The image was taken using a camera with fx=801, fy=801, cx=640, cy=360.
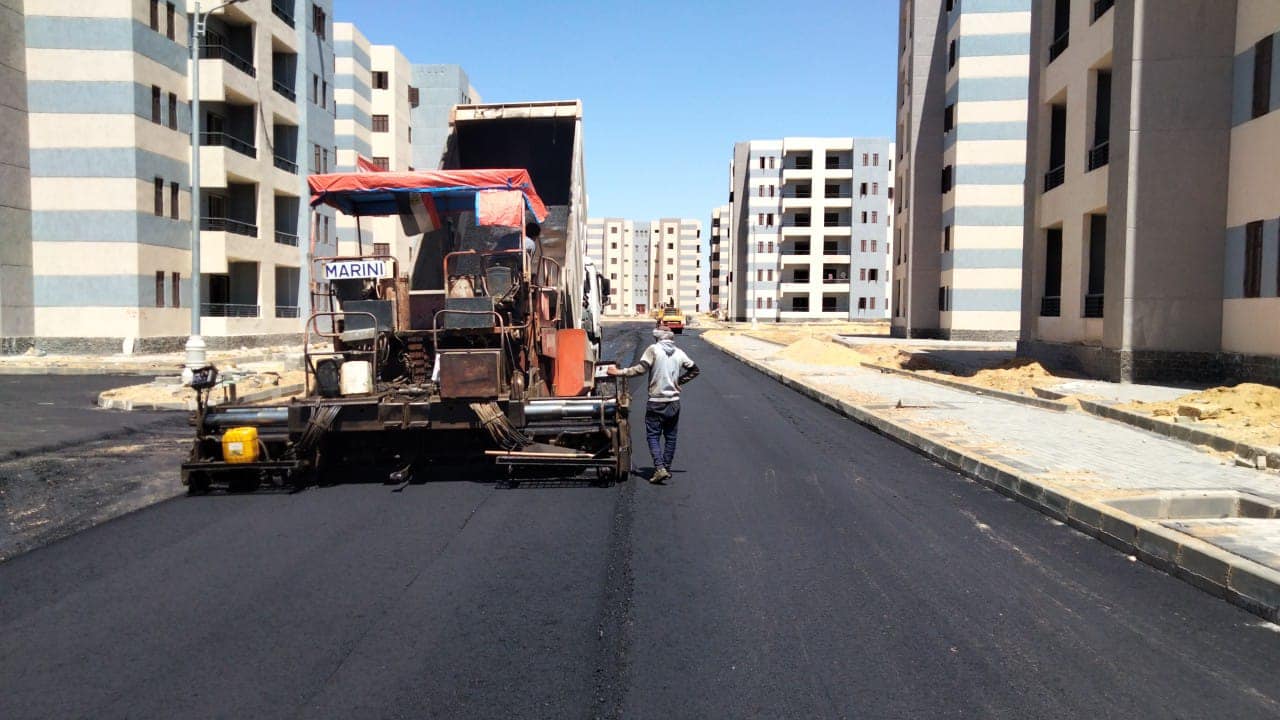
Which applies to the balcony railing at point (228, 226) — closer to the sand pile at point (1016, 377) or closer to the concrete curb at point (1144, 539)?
the sand pile at point (1016, 377)

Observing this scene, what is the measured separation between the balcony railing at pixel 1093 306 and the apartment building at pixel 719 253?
308 ft

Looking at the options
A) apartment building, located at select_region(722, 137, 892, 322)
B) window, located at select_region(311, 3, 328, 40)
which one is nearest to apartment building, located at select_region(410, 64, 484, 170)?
window, located at select_region(311, 3, 328, 40)

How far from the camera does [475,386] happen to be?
7617 millimetres

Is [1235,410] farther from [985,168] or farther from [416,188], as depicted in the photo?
[985,168]

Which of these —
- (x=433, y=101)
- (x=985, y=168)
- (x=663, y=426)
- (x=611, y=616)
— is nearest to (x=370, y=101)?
(x=433, y=101)

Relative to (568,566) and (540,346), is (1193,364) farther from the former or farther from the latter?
(568,566)

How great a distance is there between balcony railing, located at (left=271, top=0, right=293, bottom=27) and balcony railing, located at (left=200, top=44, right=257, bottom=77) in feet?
11.0

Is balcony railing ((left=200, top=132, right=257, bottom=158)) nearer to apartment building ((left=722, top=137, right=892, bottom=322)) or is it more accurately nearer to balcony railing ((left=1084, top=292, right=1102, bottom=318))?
balcony railing ((left=1084, top=292, right=1102, bottom=318))

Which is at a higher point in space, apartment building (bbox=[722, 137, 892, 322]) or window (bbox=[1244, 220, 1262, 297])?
apartment building (bbox=[722, 137, 892, 322])

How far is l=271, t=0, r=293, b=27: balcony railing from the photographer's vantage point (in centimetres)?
3416

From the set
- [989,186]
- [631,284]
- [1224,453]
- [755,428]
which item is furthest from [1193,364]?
[631,284]

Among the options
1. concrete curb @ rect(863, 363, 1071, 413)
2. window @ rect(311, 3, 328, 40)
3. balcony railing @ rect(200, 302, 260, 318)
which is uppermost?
window @ rect(311, 3, 328, 40)

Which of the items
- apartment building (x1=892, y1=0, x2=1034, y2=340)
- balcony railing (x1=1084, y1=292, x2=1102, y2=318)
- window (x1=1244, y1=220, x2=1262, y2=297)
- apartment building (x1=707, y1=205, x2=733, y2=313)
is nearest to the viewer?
window (x1=1244, y1=220, x2=1262, y2=297)

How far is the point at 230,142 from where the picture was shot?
105ft
